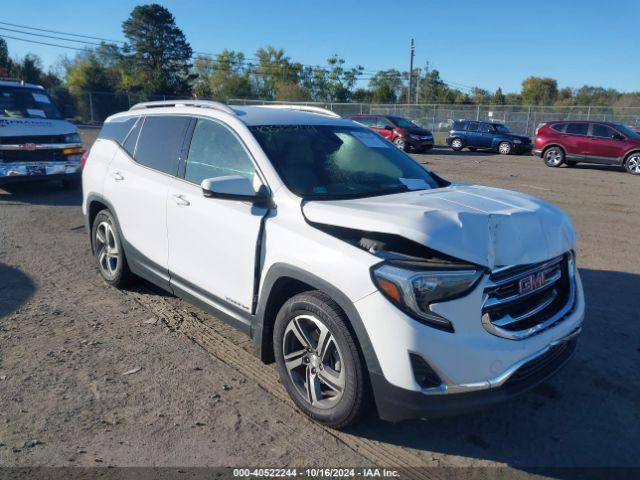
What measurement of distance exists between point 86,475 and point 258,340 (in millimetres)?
1234

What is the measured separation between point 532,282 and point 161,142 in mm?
3274

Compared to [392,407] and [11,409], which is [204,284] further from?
[392,407]

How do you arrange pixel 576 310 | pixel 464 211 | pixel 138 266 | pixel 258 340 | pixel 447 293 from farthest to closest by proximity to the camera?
1. pixel 138 266
2. pixel 258 340
3. pixel 576 310
4. pixel 464 211
5. pixel 447 293

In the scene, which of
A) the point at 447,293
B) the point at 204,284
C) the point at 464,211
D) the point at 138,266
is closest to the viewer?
the point at 447,293

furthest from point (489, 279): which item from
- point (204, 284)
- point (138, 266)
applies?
point (138, 266)

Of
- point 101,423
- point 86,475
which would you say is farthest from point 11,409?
point 86,475

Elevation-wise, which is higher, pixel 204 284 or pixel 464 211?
pixel 464 211

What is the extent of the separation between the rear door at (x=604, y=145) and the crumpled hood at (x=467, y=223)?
16.9 metres

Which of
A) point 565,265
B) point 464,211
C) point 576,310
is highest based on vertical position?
point 464,211

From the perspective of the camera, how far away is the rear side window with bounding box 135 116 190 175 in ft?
14.0

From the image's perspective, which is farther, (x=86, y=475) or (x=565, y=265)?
A: (x=565, y=265)

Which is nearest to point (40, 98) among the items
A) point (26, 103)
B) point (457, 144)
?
point (26, 103)

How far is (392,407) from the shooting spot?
263 centimetres

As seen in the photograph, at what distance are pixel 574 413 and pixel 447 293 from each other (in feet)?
4.81
